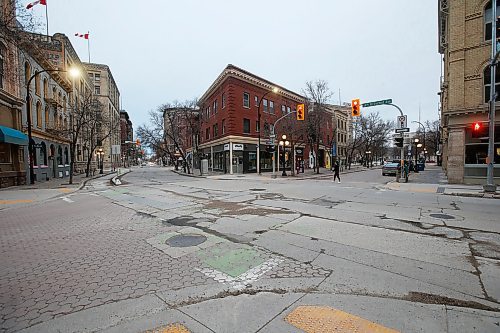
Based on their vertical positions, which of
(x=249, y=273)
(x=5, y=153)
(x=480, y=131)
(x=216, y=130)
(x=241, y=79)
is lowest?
(x=249, y=273)

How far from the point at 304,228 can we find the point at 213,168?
36.3 m

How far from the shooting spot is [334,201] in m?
11.5

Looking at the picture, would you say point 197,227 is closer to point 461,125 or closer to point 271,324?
point 271,324

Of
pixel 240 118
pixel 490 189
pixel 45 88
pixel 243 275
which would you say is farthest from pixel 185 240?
pixel 45 88

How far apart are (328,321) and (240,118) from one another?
109 ft

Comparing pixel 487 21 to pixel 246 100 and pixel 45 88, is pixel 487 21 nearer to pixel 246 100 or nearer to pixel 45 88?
pixel 246 100

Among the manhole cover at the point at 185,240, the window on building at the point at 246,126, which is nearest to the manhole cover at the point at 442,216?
the manhole cover at the point at 185,240

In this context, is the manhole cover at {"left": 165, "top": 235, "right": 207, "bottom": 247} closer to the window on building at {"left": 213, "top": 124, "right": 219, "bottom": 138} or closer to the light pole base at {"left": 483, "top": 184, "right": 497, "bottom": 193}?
the light pole base at {"left": 483, "top": 184, "right": 497, "bottom": 193}

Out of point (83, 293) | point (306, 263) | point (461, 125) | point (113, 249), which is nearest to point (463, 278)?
point (306, 263)

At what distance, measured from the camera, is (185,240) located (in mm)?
5965

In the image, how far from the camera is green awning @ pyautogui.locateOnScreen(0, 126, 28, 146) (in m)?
17.8

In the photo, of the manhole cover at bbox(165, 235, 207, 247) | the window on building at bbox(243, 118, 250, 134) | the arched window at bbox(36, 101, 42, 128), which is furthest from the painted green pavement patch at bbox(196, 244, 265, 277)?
the window on building at bbox(243, 118, 250, 134)

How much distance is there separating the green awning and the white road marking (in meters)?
21.3

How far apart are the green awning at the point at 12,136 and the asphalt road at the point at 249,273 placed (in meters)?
14.1
